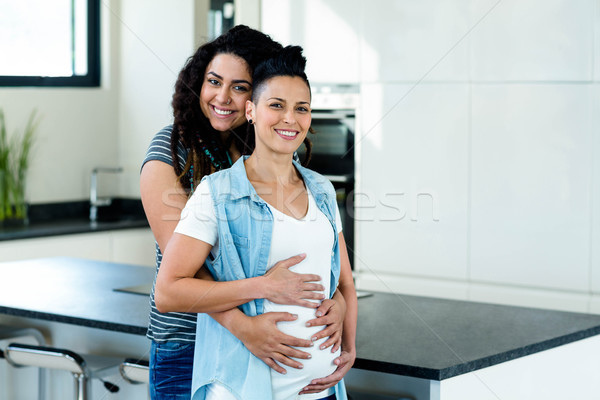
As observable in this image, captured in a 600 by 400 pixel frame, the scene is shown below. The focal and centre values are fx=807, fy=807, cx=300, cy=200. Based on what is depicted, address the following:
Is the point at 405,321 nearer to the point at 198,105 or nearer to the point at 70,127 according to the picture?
the point at 198,105

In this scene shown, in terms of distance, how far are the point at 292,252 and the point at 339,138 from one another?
7.41 ft

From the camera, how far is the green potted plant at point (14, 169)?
13.5ft

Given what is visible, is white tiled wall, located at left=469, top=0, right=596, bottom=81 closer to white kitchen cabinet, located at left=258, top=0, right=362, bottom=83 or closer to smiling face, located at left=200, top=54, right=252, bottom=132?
white kitchen cabinet, located at left=258, top=0, right=362, bottom=83

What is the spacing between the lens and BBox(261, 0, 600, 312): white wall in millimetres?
3055

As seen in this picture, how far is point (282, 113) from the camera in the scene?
4.78 feet

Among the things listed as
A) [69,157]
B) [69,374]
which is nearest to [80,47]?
[69,157]

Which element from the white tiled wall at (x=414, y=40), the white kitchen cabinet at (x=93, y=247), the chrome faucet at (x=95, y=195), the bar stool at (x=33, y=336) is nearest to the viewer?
the bar stool at (x=33, y=336)

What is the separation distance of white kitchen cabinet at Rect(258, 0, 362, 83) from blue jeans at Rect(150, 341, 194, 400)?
214 centimetres

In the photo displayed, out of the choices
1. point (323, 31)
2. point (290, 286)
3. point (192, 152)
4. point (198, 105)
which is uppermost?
point (323, 31)

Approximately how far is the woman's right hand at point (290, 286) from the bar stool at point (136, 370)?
31.5 inches

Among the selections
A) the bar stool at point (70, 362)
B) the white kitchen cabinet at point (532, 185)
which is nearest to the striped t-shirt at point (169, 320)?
the bar stool at point (70, 362)

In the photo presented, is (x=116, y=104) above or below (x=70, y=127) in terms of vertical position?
above

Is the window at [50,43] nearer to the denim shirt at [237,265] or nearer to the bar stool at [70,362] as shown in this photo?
the bar stool at [70,362]

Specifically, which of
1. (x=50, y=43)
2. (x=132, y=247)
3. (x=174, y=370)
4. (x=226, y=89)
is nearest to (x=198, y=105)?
(x=226, y=89)
